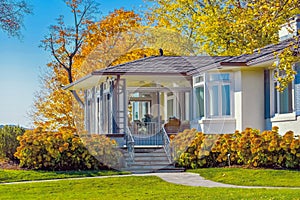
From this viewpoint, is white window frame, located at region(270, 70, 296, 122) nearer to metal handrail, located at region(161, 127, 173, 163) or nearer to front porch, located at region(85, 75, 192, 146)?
metal handrail, located at region(161, 127, 173, 163)

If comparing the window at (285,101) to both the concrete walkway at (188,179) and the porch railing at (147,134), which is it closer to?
the concrete walkway at (188,179)

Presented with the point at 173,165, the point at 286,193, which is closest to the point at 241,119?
the point at 173,165

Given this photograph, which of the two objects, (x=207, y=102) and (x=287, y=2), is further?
(x=207, y=102)

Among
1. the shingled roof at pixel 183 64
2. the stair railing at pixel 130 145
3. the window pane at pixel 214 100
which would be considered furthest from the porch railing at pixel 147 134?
the shingled roof at pixel 183 64

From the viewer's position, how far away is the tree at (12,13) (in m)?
18.9

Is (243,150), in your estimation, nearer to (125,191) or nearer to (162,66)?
(125,191)

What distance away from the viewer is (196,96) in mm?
22453

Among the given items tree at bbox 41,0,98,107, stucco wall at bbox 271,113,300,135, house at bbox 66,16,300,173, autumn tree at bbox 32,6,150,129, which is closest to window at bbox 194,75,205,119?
house at bbox 66,16,300,173

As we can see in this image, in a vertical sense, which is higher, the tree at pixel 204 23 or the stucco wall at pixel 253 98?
the tree at pixel 204 23

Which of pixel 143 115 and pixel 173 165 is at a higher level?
pixel 143 115

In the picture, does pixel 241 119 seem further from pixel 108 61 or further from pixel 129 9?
pixel 129 9

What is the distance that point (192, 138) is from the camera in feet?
64.5

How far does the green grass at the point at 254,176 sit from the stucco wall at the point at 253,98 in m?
3.67

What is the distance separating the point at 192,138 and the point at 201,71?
3.08 meters
